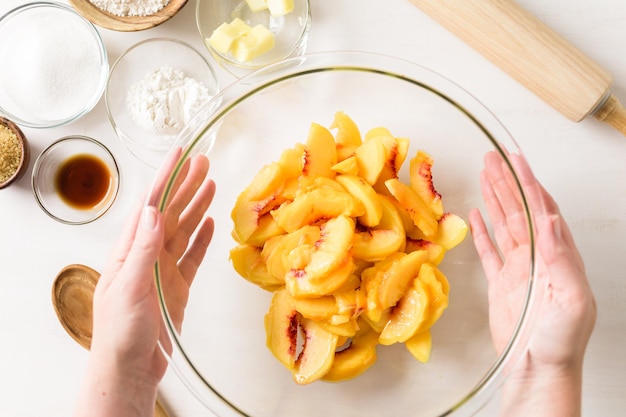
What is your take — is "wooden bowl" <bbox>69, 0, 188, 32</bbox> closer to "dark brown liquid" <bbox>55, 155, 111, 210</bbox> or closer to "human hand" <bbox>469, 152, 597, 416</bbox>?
"dark brown liquid" <bbox>55, 155, 111, 210</bbox>

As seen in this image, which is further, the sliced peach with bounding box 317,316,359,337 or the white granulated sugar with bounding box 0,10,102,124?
the white granulated sugar with bounding box 0,10,102,124

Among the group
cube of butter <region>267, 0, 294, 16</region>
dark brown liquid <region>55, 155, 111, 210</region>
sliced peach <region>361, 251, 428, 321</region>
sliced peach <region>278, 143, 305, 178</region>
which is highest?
cube of butter <region>267, 0, 294, 16</region>

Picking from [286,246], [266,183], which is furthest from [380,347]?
[266,183]

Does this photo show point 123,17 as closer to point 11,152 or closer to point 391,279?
point 11,152

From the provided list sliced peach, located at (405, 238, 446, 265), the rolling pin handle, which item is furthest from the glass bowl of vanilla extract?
the rolling pin handle

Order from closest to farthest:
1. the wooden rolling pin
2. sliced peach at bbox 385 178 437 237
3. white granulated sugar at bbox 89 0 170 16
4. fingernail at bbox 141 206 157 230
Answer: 1. fingernail at bbox 141 206 157 230
2. sliced peach at bbox 385 178 437 237
3. the wooden rolling pin
4. white granulated sugar at bbox 89 0 170 16

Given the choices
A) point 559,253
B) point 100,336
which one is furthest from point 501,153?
point 100,336

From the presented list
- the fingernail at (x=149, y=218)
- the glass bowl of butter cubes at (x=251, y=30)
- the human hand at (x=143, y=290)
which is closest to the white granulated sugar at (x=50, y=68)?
the glass bowl of butter cubes at (x=251, y=30)
